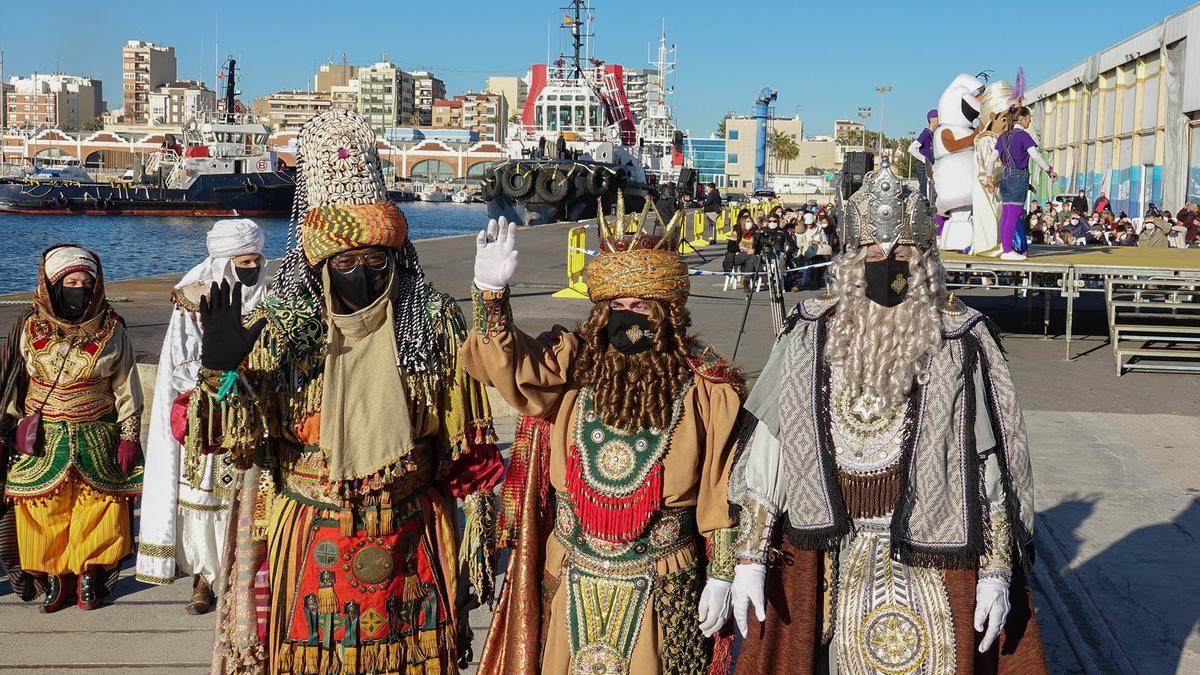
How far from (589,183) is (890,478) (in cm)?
4138

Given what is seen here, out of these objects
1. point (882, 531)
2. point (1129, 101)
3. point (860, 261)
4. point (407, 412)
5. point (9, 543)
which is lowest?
point (9, 543)

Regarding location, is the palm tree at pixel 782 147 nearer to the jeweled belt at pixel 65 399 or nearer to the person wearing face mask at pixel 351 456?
the jeweled belt at pixel 65 399

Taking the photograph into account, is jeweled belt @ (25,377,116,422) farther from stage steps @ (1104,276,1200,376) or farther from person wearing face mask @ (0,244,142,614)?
stage steps @ (1104,276,1200,376)

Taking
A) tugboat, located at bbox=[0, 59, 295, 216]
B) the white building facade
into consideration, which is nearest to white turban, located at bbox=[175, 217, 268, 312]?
the white building facade

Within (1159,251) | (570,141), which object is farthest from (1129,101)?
(570,141)

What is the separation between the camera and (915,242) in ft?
11.7

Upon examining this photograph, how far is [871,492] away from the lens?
138 inches

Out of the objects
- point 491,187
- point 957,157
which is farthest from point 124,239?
point 957,157

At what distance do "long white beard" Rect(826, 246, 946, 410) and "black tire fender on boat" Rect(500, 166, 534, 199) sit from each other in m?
41.8

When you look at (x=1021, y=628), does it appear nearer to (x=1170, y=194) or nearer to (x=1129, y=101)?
(x=1170, y=194)

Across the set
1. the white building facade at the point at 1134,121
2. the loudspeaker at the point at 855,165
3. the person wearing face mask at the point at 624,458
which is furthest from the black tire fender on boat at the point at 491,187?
the person wearing face mask at the point at 624,458

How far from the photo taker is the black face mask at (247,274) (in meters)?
5.59

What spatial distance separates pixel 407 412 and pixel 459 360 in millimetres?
248

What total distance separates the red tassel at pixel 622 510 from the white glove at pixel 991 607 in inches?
37.9
